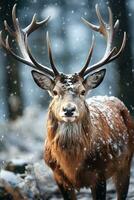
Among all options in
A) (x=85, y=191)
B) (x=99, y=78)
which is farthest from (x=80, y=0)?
(x=99, y=78)

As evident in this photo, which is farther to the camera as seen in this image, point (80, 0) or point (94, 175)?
point (80, 0)

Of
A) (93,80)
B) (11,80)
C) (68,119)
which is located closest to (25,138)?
(11,80)

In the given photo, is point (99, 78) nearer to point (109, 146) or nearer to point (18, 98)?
point (109, 146)

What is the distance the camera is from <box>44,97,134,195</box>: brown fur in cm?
967

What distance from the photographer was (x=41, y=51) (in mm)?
17188

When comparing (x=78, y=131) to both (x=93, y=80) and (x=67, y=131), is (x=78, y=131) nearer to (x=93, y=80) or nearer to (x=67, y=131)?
(x=67, y=131)

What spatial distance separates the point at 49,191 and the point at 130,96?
159 inches

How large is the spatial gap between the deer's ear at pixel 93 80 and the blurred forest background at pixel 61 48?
5.53 metres

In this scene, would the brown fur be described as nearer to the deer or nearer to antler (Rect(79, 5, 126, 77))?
the deer

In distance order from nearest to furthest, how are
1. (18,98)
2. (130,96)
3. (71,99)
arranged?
(71,99)
(130,96)
(18,98)

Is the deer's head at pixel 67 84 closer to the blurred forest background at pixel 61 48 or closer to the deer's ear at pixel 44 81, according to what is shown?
the deer's ear at pixel 44 81

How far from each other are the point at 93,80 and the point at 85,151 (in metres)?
0.77

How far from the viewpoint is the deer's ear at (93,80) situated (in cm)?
990

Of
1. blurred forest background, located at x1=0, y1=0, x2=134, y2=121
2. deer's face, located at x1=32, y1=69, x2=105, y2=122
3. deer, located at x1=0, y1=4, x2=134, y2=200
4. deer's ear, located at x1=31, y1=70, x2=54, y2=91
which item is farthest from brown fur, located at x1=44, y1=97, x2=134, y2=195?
blurred forest background, located at x1=0, y1=0, x2=134, y2=121
